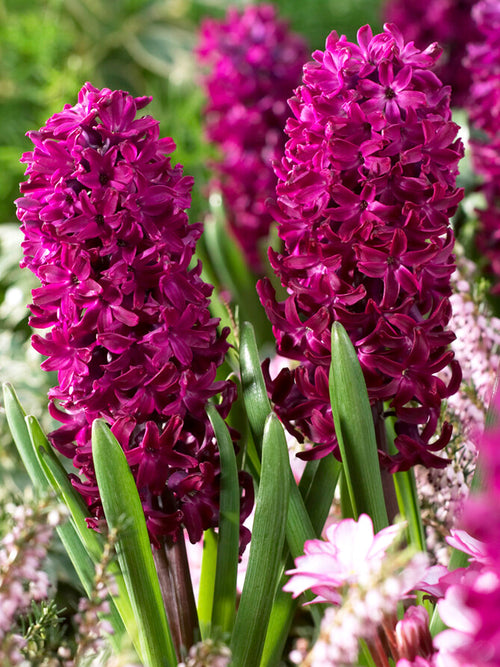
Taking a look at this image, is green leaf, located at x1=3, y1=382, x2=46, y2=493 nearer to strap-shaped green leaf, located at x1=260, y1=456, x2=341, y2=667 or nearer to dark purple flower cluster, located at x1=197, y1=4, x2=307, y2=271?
strap-shaped green leaf, located at x1=260, y1=456, x2=341, y2=667

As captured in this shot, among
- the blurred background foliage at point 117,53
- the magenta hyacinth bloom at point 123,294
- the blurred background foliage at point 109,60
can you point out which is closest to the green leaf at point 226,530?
the magenta hyacinth bloom at point 123,294

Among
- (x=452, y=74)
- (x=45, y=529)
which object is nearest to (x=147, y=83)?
(x=452, y=74)

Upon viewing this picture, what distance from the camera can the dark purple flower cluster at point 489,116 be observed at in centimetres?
72

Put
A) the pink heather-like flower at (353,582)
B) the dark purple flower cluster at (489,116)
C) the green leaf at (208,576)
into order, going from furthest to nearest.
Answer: the dark purple flower cluster at (489,116)
the green leaf at (208,576)
the pink heather-like flower at (353,582)

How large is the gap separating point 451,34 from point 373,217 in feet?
2.54

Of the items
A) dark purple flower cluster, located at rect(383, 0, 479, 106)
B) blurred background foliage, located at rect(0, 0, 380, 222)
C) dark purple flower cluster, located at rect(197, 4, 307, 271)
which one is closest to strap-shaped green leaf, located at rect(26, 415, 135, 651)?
dark purple flower cluster, located at rect(197, 4, 307, 271)

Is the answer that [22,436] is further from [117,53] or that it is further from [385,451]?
[117,53]

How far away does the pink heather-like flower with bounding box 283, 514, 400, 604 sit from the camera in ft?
1.05

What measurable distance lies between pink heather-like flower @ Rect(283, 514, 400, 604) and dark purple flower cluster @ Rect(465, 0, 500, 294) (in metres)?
0.45

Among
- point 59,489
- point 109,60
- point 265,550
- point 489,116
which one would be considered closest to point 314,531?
point 265,550

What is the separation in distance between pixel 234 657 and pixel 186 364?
0.55 ft

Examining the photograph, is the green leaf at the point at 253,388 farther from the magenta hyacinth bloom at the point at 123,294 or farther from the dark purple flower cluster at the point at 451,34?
the dark purple flower cluster at the point at 451,34

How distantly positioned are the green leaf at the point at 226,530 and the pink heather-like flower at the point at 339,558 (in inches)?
2.7

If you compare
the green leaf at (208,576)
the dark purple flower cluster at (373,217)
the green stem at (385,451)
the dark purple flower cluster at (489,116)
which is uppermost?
the dark purple flower cluster at (489,116)
